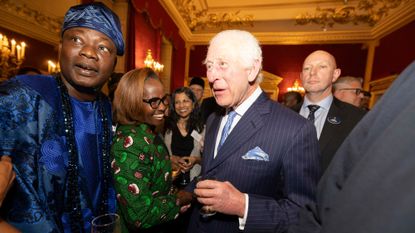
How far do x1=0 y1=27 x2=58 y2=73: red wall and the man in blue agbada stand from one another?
14.2 feet

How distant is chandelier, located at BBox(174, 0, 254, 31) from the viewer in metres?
9.94

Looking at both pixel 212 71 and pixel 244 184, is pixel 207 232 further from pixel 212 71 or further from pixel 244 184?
pixel 212 71

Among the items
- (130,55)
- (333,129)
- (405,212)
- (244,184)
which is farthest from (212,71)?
(130,55)

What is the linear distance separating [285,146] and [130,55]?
567 centimetres

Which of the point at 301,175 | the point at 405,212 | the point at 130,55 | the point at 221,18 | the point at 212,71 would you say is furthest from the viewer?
the point at 221,18

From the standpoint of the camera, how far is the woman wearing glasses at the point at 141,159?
1335 millimetres

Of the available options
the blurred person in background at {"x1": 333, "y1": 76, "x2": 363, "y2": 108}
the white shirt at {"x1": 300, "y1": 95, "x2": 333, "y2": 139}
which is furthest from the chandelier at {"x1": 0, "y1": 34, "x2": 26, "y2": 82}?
the blurred person in background at {"x1": 333, "y1": 76, "x2": 363, "y2": 108}

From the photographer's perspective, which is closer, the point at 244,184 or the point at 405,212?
the point at 405,212

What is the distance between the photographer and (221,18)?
10.4 metres

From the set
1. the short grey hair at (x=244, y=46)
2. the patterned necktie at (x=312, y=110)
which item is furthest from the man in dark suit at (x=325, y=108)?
the short grey hair at (x=244, y=46)

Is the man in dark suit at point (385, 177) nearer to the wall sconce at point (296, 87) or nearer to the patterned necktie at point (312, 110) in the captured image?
the patterned necktie at point (312, 110)

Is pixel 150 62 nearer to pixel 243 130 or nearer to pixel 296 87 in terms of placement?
pixel 243 130

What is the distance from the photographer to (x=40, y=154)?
1064mm

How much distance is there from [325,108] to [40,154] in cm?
266
